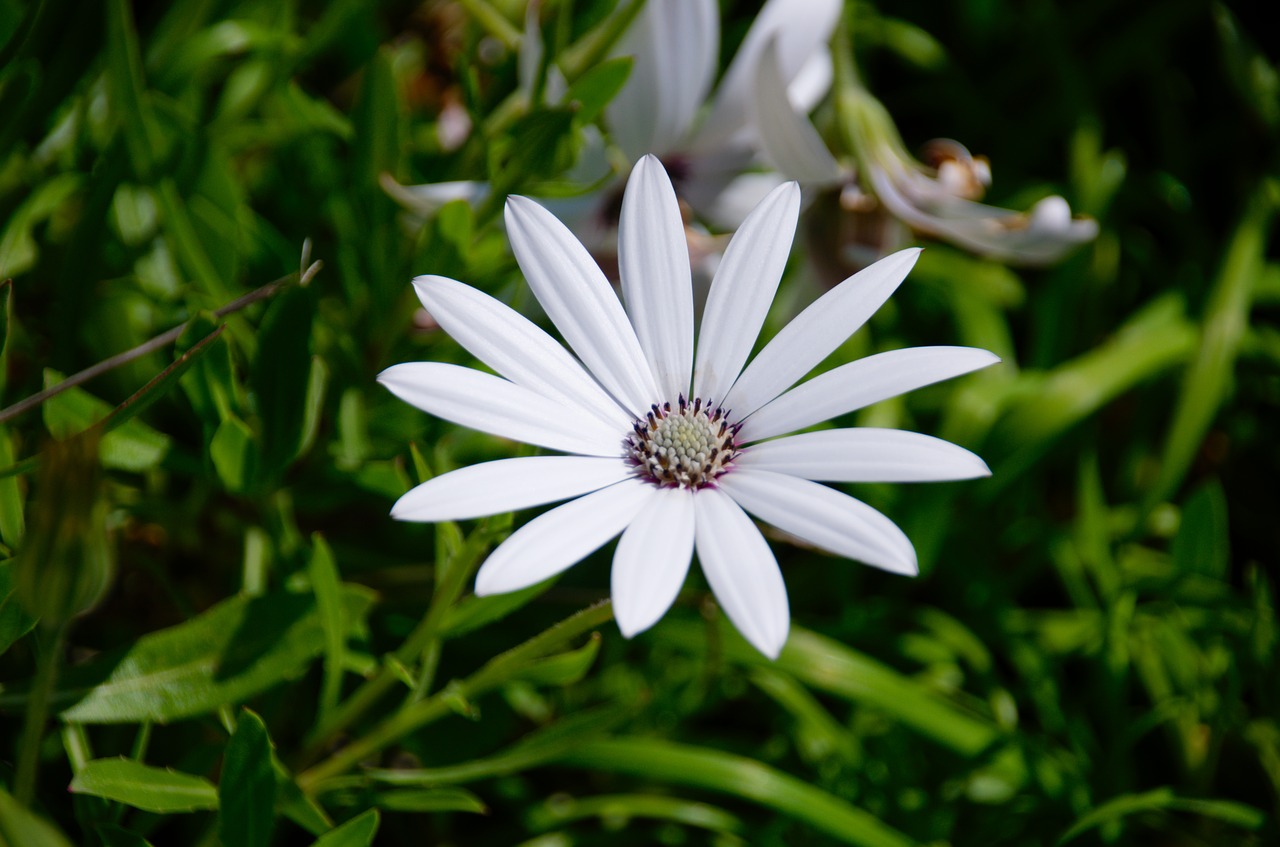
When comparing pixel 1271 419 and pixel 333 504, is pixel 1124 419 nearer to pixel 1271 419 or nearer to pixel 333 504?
pixel 1271 419

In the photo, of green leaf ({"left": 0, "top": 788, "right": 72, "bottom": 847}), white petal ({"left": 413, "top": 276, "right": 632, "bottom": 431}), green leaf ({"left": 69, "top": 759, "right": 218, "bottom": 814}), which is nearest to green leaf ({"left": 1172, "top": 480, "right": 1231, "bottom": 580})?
white petal ({"left": 413, "top": 276, "right": 632, "bottom": 431})

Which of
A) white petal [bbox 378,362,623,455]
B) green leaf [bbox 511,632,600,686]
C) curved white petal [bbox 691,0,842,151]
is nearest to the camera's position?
white petal [bbox 378,362,623,455]

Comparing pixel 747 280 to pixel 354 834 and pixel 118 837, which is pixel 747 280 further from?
pixel 118 837

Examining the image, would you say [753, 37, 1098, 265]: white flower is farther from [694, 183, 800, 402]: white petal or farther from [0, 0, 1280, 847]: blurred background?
[694, 183, 800, 402]: white petal

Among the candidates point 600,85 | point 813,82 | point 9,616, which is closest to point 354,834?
point 9,616

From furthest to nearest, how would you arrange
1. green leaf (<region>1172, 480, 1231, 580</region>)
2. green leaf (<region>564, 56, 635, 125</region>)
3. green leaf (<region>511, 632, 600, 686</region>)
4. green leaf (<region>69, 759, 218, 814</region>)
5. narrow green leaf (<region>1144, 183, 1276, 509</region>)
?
narrow green leaf (<region>1144, 183, 1276, 509</region>) → green leaf (<region>1172, 480, 1231, 580</region>) → green leaf (<region>564, 56, 635, 125</region>) → green leaf (<region>511, 632, 600, 686</region>) → green leaf (<region>69, 759, 218, 814</region>)

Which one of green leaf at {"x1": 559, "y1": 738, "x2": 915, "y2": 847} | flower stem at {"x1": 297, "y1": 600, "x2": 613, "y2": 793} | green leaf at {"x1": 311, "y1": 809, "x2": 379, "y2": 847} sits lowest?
green leaf at {"x1": 311, "y1": 809, "x2": 379, "y2": 847}

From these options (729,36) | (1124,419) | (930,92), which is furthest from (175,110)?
(1124,419)

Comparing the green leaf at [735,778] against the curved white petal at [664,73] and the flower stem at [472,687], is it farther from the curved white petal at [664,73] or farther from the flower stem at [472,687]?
the curved white petal at [664,73]
